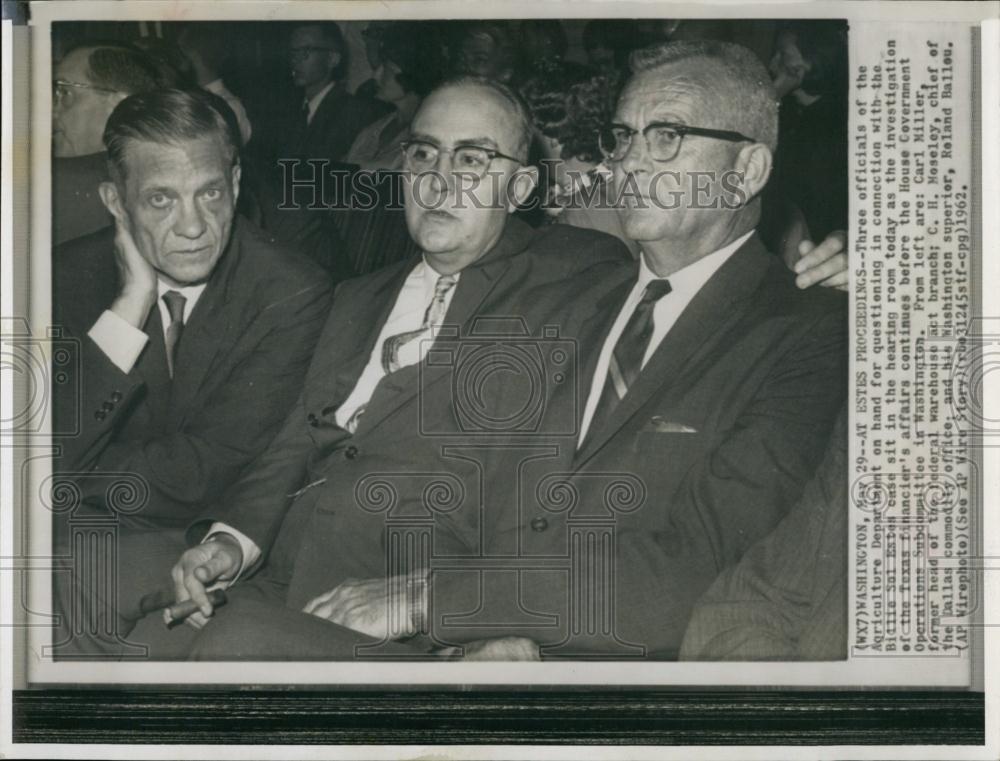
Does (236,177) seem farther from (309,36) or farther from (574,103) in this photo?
(574,103)

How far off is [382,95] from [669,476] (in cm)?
145

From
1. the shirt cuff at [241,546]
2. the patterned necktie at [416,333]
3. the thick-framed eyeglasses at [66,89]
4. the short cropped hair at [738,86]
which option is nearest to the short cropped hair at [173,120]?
the thick-framed eyeglasses at [66,89]

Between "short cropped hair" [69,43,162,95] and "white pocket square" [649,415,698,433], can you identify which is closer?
"white pocket square" [649,415,698,433]

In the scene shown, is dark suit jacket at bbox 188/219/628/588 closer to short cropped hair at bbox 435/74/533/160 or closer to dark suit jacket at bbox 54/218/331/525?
dark suit jacket at bbox 54/218/331/525

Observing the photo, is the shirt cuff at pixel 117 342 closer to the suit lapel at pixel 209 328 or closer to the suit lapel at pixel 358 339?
the suit lapel at pixel 209 328

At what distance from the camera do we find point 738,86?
324 centimetres

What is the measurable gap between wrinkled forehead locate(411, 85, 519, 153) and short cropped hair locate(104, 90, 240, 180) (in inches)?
24.3

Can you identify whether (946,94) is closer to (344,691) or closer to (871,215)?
(871,215)

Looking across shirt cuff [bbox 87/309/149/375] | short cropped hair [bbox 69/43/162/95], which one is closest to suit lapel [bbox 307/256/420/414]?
shirt cuff [bbox 87/309/149/375]

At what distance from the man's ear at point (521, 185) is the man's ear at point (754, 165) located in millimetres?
620

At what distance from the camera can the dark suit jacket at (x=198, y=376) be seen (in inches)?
129

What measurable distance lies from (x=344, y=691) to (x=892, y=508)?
5.73 ft

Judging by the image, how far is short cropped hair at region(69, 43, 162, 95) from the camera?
3.31m

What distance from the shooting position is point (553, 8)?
327cm
